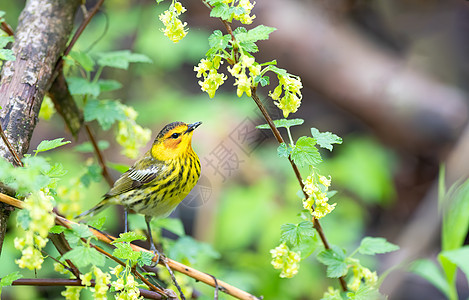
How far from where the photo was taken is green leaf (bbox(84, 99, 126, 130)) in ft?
6.16

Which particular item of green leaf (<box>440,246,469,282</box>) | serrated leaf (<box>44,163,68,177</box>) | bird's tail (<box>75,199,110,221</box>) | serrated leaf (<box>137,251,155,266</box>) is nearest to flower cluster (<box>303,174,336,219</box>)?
serrated leaf (<box>137,251,155,266</box>)

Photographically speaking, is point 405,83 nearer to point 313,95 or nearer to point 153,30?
point 313,95

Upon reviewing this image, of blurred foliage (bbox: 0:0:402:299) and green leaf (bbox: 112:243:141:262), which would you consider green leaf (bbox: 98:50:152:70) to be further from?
blurred foliage (bbox: 0:0:402:299)

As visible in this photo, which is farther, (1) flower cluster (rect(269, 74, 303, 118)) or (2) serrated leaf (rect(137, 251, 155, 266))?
(2) serrated leaf (rect(137, 251, 155, 266))

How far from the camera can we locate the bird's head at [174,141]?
2.11 meters

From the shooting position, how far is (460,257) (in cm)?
175

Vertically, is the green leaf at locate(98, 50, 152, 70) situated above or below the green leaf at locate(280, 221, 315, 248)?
above

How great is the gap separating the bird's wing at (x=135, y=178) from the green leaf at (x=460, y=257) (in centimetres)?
116

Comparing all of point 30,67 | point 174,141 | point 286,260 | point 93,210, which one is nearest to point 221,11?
point 286,260

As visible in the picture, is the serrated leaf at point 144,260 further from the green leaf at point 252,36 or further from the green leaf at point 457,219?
the green leaf at point 457,219

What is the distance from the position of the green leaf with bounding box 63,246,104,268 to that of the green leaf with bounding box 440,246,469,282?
3.92 ft

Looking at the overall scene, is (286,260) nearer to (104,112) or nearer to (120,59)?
(104,112)

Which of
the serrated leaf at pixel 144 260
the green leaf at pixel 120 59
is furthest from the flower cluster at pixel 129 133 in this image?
the serrated leaf at pixel 144 260

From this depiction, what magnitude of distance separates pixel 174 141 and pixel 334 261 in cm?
92
